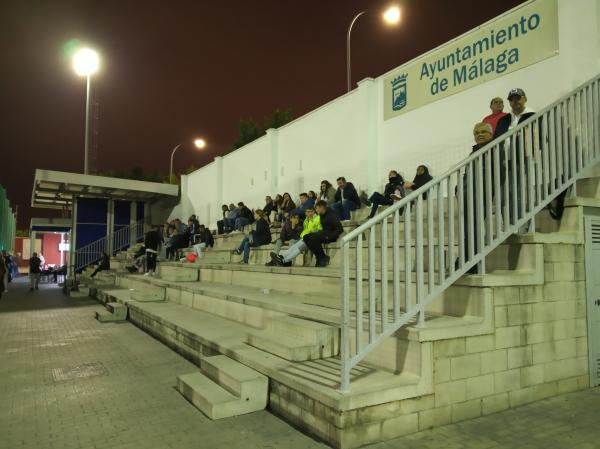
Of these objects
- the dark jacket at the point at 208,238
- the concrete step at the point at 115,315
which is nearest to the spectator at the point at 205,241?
the dark jacket at the point at 208,238

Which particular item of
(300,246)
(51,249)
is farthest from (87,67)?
(51,249)

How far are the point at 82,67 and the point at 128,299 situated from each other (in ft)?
48.1

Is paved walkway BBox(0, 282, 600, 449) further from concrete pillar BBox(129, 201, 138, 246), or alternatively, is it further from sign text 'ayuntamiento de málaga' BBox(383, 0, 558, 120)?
concrete pillar BBox(129, 201, 138, 246)

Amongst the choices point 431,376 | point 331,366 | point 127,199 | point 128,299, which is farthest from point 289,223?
point 127,199

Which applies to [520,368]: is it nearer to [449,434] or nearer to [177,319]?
[449,434]

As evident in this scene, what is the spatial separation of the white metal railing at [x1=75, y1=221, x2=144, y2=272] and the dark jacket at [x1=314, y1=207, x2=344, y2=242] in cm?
1577

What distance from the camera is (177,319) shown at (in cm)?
713

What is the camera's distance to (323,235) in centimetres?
759

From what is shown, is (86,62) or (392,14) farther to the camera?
(86,62)

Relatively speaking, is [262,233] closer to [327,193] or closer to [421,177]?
[327,193]

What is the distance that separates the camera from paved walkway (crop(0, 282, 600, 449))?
332 centimetres

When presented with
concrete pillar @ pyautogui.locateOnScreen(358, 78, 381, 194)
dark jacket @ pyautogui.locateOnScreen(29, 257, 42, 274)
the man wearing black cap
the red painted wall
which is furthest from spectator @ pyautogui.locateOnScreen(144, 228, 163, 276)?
the red painted wall

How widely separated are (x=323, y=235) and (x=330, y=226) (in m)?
0.27

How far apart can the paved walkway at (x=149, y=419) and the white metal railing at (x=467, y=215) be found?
3.04 ft
